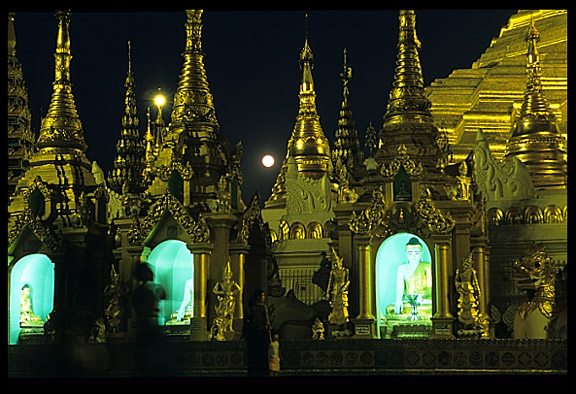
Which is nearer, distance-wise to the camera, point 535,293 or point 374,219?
point 535,293

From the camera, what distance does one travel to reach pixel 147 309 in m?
13.2

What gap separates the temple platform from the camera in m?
11.9

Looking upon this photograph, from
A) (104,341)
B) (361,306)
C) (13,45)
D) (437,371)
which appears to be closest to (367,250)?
(361,306)

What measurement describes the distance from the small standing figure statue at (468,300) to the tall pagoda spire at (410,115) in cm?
136

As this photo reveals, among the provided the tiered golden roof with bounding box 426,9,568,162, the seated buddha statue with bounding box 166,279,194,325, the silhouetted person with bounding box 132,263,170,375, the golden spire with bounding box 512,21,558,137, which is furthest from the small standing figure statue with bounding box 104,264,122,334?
the tiered golden roof with bounding box 426,9,568,162

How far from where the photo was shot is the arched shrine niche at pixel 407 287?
13.1 m

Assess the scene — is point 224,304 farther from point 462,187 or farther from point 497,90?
point 497,90

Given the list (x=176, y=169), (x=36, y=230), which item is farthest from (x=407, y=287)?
(x=36, y=230)

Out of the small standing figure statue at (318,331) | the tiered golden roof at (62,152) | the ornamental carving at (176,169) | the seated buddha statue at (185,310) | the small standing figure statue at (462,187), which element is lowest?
the small standing figure statue at (318,331)

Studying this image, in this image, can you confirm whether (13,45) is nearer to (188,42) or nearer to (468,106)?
(188,42)

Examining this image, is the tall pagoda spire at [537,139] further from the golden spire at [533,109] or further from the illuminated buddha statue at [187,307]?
the illuminated buddha statue at [187,307]

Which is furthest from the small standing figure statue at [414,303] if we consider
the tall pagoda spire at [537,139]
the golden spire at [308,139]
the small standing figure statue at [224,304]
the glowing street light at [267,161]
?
the golden spire at [308,139]

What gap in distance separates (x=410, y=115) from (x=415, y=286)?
6.46 ft
